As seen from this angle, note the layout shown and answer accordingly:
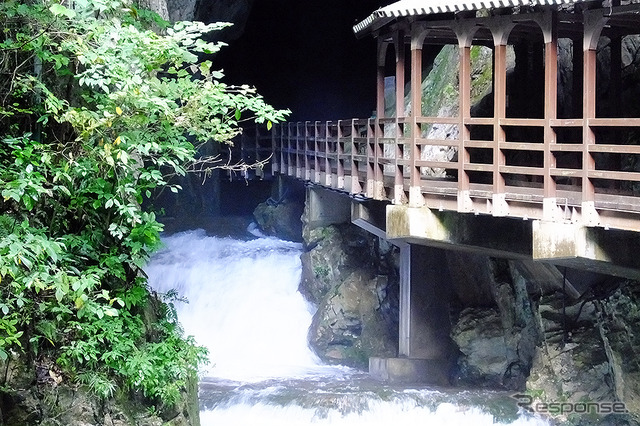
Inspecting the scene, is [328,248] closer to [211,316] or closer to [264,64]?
[211,316]

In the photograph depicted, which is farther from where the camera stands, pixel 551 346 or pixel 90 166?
pixel 551 346

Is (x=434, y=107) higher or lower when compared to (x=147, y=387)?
higher

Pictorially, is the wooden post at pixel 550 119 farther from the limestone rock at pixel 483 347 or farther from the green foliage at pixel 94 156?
the limestone rock at pixel 483 347

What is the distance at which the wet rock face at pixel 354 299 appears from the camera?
17688mm

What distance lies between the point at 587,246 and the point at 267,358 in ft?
30.4

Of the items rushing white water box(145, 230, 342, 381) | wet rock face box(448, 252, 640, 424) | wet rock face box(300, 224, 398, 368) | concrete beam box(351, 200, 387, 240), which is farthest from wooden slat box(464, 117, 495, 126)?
wet rock face box(300, 224, 398, 368)

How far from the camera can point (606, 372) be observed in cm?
1308

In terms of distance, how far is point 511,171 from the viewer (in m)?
10.3

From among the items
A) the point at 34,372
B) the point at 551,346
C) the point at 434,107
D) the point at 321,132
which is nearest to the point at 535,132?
the point at 434,107

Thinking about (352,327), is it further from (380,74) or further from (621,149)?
(621,149)

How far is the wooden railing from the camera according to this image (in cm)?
938

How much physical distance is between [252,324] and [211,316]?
0.94m

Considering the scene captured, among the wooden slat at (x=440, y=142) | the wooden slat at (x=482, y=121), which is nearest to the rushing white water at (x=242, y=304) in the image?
the wooden slat at (x=440, y=142)

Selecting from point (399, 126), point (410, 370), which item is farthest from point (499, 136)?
point (410, 370)
